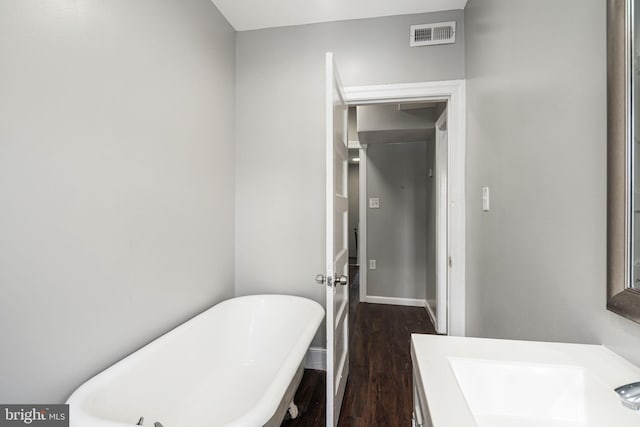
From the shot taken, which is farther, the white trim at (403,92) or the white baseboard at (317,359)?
the white baseboard at (317,359)

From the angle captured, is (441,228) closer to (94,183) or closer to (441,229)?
(441,229)

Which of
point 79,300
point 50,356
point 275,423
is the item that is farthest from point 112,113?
point 275,423

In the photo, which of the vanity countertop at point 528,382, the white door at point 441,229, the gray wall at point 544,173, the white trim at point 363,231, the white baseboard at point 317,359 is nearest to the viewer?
the vanity countertop at point 528,382

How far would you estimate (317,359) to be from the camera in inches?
85.7

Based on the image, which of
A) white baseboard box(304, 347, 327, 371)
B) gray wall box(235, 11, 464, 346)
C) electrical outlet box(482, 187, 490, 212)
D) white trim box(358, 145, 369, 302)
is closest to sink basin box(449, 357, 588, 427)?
electrical outlet box(482, 187, 490, 212)

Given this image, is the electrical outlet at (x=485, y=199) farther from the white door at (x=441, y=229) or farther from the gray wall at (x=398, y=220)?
the gray wall at (x=398, y=220)

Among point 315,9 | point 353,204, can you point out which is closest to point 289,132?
point 315,9

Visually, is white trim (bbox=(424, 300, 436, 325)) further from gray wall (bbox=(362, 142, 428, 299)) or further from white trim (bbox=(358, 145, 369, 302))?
white trim (bbox=(358, 145, 369, 302))

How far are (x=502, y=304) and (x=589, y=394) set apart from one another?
743mm

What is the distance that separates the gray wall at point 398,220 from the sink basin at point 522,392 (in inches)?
124

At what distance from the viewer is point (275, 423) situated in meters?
1.05

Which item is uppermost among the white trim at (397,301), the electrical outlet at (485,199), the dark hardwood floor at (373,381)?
the electrical outlet at (485,199)

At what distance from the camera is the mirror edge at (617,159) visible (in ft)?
2.10

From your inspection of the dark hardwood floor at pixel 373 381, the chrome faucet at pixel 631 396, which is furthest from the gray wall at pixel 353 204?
the chrome faucet at pixel 631 396
